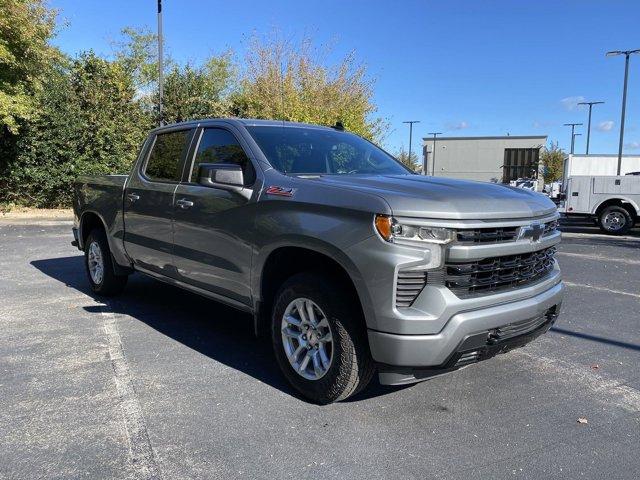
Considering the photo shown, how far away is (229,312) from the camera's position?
606 cm

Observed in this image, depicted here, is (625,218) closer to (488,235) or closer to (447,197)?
(488,235)

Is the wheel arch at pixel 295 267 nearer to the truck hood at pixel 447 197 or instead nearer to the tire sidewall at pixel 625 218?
the truck hood at pixel 447 197

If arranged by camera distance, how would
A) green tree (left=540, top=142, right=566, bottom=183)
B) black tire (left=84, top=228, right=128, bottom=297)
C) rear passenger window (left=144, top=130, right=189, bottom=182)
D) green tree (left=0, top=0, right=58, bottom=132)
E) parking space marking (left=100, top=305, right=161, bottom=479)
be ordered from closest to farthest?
1. parking space marking (left=100, top=305, right=161, bottom=479)
2. rear passenger window (left=144, top=130, right=189, bottom=182)
3. black tire (left=84, top=228, right=128, bottom=297)
4. green tree (left=0, top=0, right=58, bottom=132)
5. green tree (left=540, top=142, right=566, bottom=183)

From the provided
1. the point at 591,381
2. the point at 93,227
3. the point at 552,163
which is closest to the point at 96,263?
the point at 93,227

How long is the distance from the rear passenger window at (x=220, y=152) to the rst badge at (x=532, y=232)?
6.30 feet

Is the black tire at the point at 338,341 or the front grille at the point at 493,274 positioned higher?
the front grille at the point at 493,274

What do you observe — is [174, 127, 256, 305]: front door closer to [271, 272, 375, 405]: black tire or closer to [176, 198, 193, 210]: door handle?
[176, 198, 193, 210]: door handle

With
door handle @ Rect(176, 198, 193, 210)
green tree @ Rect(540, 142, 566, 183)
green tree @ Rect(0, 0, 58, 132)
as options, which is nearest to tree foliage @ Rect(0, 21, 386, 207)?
green tree @ Rect(0, 0, 58, 132)

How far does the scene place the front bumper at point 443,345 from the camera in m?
3.07

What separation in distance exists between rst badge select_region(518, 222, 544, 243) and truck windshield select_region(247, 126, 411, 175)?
51.5 inches

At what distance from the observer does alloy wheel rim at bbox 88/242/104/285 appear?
6.45m

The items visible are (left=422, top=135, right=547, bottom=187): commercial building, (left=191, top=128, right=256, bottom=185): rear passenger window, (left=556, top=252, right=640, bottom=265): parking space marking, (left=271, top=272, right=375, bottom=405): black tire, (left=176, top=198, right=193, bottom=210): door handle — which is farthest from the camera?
(left=422, top=135, right=547, bottom=187): commercial building

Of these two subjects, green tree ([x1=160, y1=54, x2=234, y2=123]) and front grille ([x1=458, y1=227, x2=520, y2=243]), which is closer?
front grille ([x1=458, y1=227, x2=520, y2=243])

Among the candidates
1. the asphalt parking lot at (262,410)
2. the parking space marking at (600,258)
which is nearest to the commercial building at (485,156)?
the parking space marking at (600,258)
